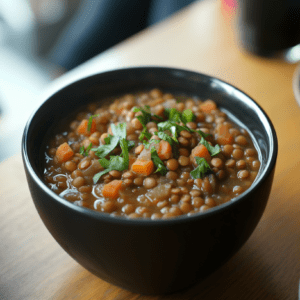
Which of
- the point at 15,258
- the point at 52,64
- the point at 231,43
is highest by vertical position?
the point at 231,43

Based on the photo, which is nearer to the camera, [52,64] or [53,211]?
[53,211]

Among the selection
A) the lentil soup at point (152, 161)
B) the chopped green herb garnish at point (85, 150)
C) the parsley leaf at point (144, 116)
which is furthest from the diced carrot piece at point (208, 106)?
the chopped green herb garnish at point (85, 150)

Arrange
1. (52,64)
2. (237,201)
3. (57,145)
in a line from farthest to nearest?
(52,64) < (57,145) < (237,201)

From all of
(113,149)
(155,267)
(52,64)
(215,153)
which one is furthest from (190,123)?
(52,64)

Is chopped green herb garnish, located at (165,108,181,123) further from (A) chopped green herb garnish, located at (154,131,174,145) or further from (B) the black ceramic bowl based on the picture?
(B) the black ceramic bowl

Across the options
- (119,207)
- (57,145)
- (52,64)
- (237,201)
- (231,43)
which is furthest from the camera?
(52,64)

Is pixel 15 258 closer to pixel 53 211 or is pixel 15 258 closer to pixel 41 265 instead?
pixel 41 265

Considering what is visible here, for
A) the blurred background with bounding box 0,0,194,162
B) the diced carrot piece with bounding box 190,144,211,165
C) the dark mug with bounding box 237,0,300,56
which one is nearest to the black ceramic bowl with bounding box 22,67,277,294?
the diced carrot piece with bounding box 190,144,211,165
